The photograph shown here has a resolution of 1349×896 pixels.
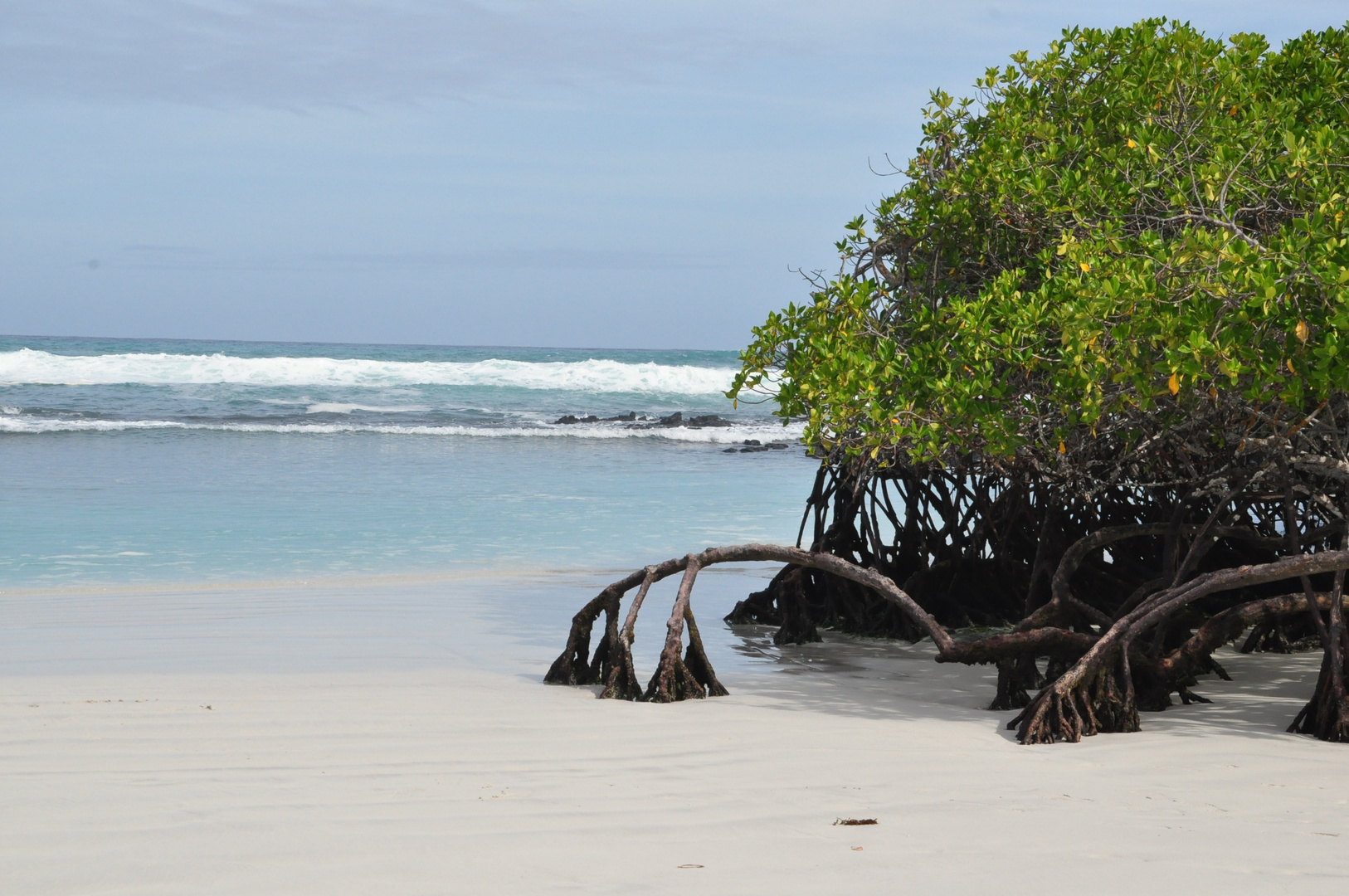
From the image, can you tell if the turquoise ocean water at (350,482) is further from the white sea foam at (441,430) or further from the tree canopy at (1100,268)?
the tree canopy at (1100,268)

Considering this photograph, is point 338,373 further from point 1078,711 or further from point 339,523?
point 1078,711

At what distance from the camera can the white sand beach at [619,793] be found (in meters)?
2.87

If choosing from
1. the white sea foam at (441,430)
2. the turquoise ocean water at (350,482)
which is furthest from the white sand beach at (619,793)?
the white sea foam at (441,430)

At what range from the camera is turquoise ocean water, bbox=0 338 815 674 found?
6578 millimetres

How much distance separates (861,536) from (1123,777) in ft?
11.7

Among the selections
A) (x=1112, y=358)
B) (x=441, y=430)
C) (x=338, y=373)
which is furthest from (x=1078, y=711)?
(x=338, y=373)

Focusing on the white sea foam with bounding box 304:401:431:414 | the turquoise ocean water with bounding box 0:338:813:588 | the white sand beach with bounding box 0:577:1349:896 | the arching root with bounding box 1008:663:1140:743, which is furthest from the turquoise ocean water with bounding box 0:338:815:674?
the arching root with bounding box 1008:663:1140:743

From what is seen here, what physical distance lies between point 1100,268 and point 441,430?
854 inches

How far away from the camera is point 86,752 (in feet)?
12.9

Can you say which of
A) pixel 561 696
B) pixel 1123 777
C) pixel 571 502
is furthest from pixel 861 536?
pixel 571 502

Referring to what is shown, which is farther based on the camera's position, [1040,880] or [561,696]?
Result: [561,696]

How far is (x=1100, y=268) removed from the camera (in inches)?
167

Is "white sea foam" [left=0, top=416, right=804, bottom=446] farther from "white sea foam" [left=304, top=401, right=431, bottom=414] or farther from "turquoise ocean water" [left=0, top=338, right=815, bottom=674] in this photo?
"white sea foam" [left=304, top=401, right=431, bottom=414]

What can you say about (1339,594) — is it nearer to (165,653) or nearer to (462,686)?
(462,686)
